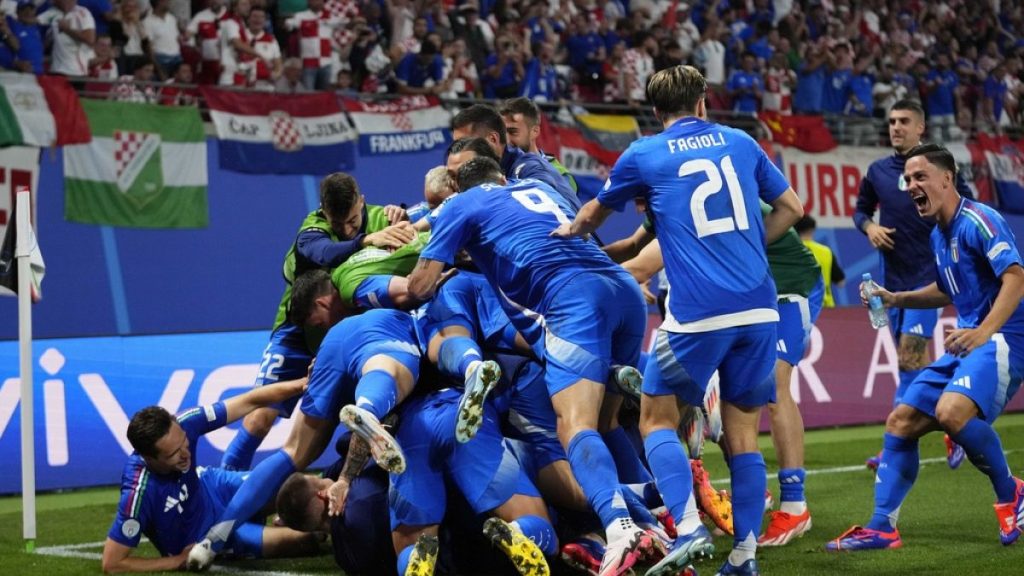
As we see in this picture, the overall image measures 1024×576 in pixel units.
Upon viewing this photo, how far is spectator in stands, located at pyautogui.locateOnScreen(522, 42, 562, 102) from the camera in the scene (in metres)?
18.7

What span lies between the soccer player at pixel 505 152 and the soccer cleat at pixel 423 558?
2443 millimetres

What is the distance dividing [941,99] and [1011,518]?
58.5ft

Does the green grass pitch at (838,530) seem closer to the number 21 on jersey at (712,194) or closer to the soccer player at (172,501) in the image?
the soccer player at (172,501)

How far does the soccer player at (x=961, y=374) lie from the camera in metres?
7.08

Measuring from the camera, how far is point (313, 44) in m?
17.0

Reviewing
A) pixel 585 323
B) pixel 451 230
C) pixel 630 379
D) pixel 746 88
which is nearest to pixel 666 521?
pixel 630 379

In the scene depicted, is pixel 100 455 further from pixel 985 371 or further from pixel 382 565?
pixel 985 371

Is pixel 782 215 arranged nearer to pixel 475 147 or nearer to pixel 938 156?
pixel 938 156

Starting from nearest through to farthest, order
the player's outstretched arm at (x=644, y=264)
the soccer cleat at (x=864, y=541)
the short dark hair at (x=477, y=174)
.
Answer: the short dark hair at (x=477, y=174), the soccer cleat at (x=864, y=541), the player's outstretched arm at (x=644, y=264)

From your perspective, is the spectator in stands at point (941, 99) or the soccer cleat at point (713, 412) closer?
the soccer cleat at point (713, 412)

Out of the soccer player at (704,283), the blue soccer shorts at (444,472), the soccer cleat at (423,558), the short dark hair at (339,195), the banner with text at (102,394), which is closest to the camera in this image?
the soccer player at (704,283)

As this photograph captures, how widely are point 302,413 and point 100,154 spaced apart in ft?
28.7

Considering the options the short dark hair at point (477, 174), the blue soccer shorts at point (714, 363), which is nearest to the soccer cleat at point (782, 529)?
the blue soccer shorts at point (714, 363)

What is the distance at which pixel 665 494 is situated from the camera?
230 inches
